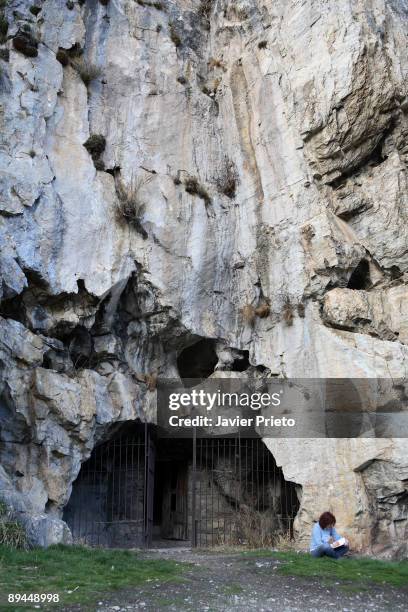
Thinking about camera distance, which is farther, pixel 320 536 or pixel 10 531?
pixel 10 531

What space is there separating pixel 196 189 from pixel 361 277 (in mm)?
4559

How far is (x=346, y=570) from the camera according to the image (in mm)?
9273

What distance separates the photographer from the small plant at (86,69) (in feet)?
55.2

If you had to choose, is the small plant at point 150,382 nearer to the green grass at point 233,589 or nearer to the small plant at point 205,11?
the green grass at point 233,589

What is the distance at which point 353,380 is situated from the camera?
13930 mm

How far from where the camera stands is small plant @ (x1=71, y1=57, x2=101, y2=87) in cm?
1683

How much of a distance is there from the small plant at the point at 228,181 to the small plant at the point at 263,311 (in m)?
3.14

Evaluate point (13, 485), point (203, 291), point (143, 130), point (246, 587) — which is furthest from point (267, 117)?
point (246, 587)

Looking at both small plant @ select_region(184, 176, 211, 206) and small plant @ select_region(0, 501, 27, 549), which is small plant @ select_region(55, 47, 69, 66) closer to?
small plant @ select_region(184, 176, 211, 206)

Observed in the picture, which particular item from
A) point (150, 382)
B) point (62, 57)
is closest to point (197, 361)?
point (150, 382)

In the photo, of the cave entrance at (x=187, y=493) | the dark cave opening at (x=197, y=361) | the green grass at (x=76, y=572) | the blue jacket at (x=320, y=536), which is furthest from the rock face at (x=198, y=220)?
the blue jacket at (x=320, y=536)

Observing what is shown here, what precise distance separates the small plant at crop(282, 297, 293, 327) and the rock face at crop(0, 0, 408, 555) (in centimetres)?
5

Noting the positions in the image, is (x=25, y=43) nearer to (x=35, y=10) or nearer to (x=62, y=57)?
(x=62, y=57)

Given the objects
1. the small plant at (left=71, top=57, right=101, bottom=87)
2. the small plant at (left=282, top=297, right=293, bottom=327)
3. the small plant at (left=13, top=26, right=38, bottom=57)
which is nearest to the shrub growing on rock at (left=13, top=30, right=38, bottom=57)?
the small plant at (left=13, top=26, right=38, bottom=57)
